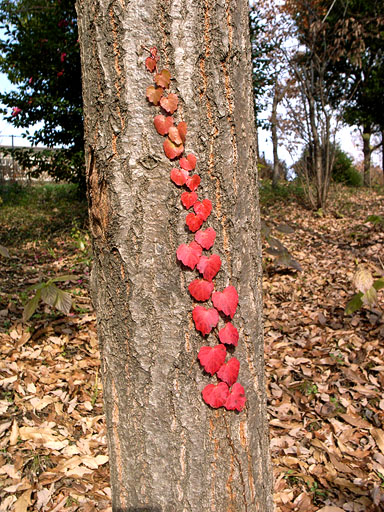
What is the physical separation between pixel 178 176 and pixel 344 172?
11136mm

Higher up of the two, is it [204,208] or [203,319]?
[204,208]

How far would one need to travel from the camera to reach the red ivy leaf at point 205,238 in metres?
0.97

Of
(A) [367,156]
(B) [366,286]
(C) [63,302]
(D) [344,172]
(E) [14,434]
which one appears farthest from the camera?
(A) [367,156]

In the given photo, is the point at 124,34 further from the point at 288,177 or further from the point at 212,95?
the point at 288,177

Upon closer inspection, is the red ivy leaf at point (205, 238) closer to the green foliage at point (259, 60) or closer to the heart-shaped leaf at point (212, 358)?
the heart-shaped leaf at point (212, 358)

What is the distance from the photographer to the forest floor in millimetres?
1670

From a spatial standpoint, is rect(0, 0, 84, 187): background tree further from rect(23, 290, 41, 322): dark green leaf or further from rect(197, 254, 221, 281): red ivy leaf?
rect(197, 254, 221, 281): red ivy leaf

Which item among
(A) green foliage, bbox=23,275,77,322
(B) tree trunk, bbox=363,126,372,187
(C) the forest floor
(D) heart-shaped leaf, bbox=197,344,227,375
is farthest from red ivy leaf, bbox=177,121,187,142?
(B) tree trunk, bbox=363,126,372,187

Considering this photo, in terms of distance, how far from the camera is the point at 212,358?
3.24ft

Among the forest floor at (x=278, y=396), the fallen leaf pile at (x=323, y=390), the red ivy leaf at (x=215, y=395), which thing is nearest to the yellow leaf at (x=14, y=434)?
the forest floor at (x=278, y=396)

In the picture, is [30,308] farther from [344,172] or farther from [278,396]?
[344,172]

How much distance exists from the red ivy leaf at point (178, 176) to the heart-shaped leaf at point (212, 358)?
41 centimetres

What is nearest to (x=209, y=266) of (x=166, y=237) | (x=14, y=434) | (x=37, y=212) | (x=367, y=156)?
(x=166, y=237)

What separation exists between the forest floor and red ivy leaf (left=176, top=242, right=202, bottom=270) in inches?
48.6
